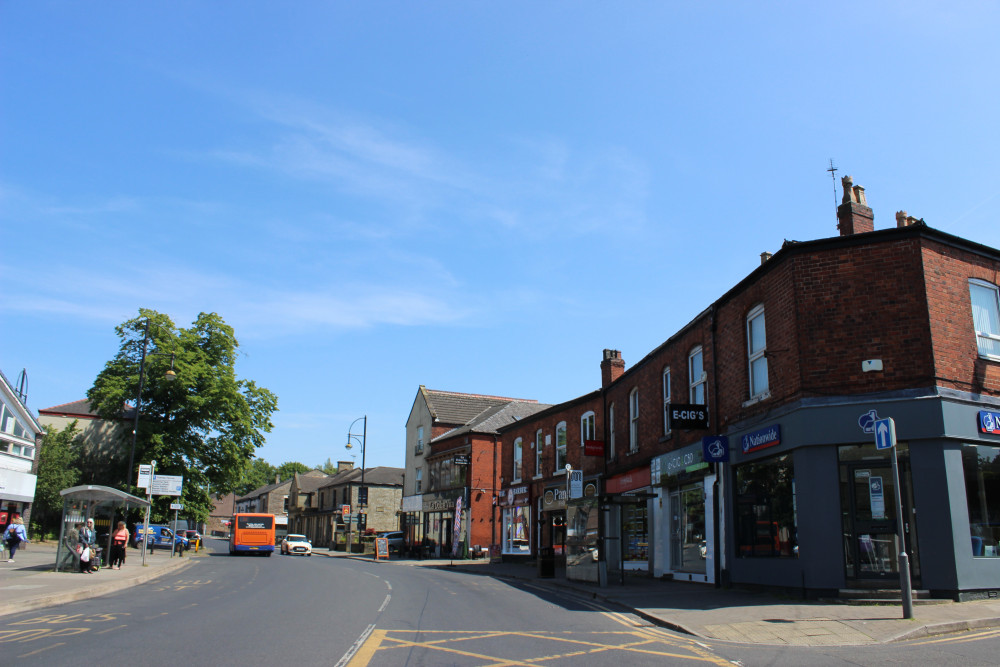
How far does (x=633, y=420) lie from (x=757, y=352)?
9208mm

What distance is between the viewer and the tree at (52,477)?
41.3 m

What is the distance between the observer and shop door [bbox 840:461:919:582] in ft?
44.7

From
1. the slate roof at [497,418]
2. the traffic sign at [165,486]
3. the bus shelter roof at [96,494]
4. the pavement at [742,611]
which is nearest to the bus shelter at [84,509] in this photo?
the bus shelter roof at [96,494]

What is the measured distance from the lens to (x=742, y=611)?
42.8 ft

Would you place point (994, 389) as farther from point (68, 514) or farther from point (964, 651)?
point (68, 514)

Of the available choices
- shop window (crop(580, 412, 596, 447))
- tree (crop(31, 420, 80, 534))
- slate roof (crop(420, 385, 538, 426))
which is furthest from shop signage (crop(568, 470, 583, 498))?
tree (crop(31, 420, 80, 534))

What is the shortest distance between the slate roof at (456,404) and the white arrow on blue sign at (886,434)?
37961mm

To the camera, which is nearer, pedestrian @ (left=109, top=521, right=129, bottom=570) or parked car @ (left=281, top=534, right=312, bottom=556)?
pedestrian @ (left=109, top=521, right=129, bottom=570)

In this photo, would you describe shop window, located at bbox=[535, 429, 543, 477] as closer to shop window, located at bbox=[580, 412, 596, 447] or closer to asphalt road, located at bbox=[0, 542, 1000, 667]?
shop window, located at bbox=[580, 412, 596, 447]

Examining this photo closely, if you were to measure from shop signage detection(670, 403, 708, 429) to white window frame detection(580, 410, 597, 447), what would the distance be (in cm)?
1054

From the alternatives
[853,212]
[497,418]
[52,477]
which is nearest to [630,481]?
[853,212]

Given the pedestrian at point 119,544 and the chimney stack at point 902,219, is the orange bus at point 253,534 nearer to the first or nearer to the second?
the pedestrian at point 119,544

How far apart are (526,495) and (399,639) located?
25679 mm

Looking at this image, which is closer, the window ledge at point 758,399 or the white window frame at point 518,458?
the window ledge at point 758,399
